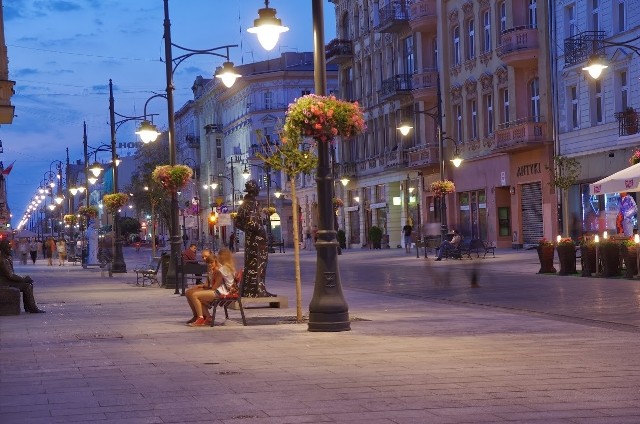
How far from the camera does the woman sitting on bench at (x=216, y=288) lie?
1735 centimetres

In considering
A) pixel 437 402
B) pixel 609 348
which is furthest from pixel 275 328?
pixel 437 402

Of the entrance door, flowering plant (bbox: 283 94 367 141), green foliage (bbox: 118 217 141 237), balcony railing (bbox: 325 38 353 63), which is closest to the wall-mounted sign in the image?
the entrance door

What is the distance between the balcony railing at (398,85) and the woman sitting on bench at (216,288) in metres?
45.7

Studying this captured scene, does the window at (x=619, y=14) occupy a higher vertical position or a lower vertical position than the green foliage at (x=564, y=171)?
higher

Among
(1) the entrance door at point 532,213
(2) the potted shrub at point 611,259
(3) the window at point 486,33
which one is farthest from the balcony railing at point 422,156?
(2) the potted shrub at point 611,259

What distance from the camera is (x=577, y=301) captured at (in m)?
20.5

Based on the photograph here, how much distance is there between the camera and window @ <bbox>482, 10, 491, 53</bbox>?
53938 millimetres

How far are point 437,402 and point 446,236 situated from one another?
36.8m

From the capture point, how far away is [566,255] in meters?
29.1

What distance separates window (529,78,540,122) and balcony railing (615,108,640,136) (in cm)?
749

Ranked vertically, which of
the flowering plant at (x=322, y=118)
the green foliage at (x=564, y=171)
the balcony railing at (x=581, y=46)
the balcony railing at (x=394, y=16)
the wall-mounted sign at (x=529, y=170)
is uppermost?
the balcony railing at (x=394, y=16)

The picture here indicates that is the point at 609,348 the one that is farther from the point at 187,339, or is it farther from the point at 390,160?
the point at 390,160

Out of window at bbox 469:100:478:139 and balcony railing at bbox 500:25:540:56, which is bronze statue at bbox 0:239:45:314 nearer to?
balcony railing at bbox 500:25:540:56

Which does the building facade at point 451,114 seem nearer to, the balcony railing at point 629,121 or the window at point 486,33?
the window at point 486,33
